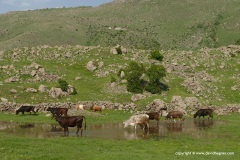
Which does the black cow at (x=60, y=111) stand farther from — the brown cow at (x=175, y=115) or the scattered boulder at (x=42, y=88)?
the brown cow at (x=175, y=115)

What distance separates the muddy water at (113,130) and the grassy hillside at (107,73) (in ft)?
50.3

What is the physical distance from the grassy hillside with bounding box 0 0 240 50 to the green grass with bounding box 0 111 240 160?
331ft

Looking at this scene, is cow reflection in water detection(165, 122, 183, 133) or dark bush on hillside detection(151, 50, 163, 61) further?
dark bush on hillside detection(151, 50, 163, 61)

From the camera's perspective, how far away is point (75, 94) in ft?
186

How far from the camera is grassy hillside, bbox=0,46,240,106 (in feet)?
186

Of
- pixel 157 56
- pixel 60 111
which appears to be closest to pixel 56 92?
pixel 60 111

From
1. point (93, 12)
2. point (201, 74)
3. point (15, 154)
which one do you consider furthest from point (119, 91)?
point (93, 12)

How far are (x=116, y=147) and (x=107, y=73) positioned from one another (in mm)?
41060

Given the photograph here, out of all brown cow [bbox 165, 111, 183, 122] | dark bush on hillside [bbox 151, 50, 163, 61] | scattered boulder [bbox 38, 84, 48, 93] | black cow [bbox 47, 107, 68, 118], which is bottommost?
brown cow [bbox 165, 111, 183, 122]

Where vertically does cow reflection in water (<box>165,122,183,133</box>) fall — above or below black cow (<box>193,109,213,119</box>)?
below

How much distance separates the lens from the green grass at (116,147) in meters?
22.5

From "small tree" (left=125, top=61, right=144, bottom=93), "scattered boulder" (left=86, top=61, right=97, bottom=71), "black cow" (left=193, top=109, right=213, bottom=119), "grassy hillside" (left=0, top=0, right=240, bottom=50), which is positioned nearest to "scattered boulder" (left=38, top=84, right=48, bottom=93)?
"small tree" (left=125, top=61, right=144, bottom=93)

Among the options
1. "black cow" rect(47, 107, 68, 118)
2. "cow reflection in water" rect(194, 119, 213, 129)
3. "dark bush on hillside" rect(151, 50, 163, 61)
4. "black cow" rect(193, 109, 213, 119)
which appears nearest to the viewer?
"cow reflection in water" rect(194, 119, 213, 129)

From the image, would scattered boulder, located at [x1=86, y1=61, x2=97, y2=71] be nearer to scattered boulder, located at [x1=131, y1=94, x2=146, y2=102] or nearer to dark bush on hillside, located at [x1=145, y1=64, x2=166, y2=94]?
dark bush on hillside, located at [x1=145, y1=64, x2=166, y2=94]
